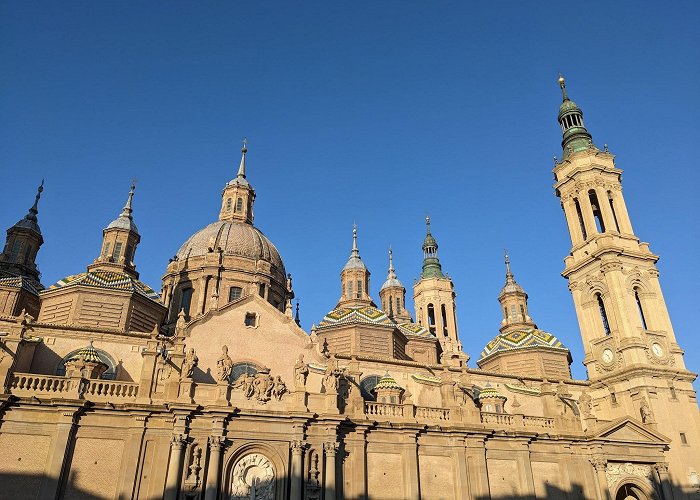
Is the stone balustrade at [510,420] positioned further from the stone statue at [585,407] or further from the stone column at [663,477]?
the stone column at [663,477]

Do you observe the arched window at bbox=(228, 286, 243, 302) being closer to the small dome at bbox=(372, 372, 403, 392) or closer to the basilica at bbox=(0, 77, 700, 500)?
the basilica at bbox=(0, 77, 700, 500)

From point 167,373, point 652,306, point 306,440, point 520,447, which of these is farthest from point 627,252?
point 167,373

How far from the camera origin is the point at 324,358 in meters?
33.6

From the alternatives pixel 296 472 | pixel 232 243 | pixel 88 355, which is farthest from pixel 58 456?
pixel 232 243

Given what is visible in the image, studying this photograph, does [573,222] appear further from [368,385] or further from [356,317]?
[368,385]

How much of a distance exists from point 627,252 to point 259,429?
108 feet

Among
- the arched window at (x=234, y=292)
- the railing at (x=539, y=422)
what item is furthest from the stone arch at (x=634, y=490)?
the arched window at (x=234, y=292)

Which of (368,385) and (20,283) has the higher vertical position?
(20,283)

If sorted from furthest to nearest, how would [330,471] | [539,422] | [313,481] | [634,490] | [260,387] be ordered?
[634,490] < [539,422] < [260,387] < [330,471] < [313,481]

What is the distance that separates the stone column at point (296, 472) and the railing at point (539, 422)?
14636mm

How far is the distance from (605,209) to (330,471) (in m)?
33.2

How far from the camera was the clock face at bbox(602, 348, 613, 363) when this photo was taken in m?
42.3

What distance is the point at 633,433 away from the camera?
35625 mm

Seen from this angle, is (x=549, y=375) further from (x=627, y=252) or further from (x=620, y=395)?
(x=627, y=252)
